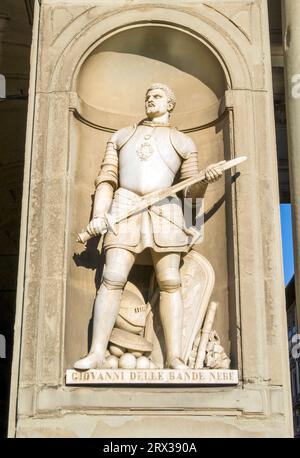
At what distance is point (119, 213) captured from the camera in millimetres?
8039

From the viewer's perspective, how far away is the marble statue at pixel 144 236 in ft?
25.1

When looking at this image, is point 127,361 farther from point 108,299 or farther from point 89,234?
point 89,234

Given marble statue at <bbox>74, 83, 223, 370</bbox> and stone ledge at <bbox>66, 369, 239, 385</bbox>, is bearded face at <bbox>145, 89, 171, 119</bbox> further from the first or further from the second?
stone ledge at <bbox>66, 369, 239, 385</bbox>

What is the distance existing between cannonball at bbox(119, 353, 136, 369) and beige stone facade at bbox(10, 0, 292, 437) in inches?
10.8

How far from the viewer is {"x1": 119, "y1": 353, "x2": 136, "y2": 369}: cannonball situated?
7520 mm

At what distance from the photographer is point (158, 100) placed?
8.63m

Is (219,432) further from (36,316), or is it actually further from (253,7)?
(253,7)

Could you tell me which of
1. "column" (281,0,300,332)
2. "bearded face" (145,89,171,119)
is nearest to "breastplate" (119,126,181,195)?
"bearded face" (145,89,171,119)

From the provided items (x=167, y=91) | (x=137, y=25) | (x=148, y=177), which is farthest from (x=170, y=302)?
(x=137, y=25)

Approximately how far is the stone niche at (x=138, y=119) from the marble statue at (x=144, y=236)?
283 mm

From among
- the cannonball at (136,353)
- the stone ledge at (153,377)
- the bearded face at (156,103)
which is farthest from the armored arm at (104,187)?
the stone ledge at (153,377)

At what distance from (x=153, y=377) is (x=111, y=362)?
526 mm

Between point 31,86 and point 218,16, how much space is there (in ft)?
7.99

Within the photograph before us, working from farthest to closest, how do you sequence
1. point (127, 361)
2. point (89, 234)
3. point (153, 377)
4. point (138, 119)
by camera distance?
point (138, 119)
point (89, 234)
point (127, 361)
point (153, 377)
